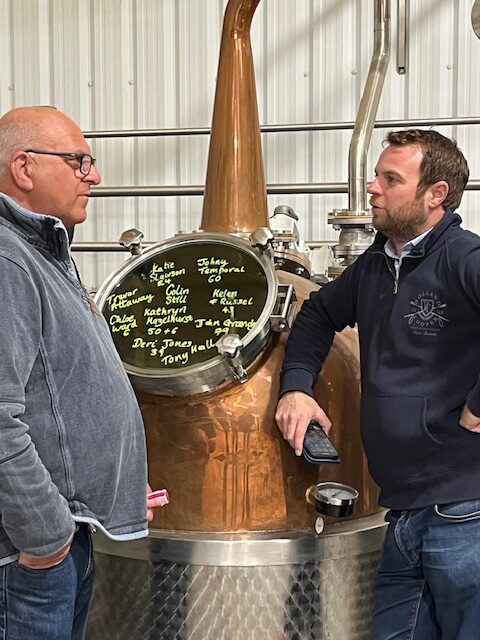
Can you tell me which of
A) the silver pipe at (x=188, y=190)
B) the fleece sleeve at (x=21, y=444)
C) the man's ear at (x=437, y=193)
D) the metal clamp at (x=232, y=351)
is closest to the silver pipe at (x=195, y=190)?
the silver pipe at (x=188, y=190)

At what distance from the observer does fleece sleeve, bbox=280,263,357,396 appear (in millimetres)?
1789

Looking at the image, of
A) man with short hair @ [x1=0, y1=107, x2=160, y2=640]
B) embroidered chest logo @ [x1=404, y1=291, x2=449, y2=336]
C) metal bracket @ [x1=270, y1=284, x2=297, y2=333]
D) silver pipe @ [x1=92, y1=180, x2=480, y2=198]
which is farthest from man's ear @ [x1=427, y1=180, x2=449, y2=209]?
silver pipe @ [x1=92, y1=180, x2=480, y2=198]

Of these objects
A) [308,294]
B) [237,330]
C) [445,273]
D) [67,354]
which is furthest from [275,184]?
[67,354]

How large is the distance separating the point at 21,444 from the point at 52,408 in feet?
0.32

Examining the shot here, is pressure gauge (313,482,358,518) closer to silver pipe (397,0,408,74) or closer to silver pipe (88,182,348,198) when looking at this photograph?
silver pipe (88,182,348,198)

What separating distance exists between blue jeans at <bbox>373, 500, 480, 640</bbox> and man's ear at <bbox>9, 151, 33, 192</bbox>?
94 cm

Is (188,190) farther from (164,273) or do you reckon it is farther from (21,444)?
(21,444)

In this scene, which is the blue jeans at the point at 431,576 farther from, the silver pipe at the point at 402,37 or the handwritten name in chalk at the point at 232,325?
the silver pipe at the point at 402,37

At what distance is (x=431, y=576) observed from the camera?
1.59m

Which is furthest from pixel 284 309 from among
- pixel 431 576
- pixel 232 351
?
pixel 431 576

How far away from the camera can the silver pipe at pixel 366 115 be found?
2.40 meters

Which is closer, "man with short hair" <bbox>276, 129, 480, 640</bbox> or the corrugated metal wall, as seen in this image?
"man with short hair" <bbox>276, 129, 480, 640</bbox>

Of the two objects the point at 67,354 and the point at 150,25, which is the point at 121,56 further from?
the point at 67,354

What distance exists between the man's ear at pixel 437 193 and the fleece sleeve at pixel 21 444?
2.71 ft
